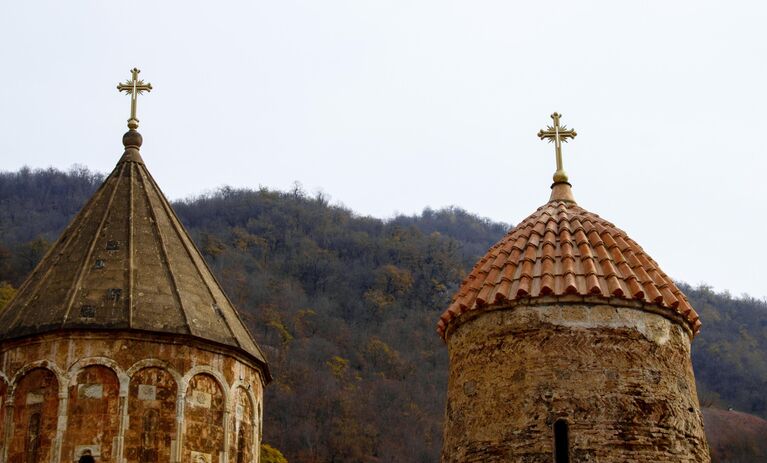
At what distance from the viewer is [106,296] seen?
12875mm

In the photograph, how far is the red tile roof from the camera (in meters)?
10.3

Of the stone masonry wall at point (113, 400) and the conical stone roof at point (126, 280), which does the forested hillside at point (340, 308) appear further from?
the stone masonry wall at point (113, 400)

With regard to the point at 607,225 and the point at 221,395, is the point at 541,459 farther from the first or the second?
the point at 221,395

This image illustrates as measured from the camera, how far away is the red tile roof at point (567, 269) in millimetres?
10266

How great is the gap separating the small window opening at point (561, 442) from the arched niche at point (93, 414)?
15.4 feet

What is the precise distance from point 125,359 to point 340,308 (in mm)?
42183

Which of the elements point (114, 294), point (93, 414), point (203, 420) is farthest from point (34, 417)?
point (203, 420)

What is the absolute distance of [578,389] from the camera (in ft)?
32.2

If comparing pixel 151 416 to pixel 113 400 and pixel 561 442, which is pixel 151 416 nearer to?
pixel 113 400

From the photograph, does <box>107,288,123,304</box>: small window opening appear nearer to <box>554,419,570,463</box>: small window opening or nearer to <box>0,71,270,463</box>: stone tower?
<box>0,71,270,463</box>: stone tower

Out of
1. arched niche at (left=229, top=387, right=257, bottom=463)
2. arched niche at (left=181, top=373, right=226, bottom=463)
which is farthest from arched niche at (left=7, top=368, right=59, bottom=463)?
arched niche at (left=229, top=387, right=257, bottom=463)

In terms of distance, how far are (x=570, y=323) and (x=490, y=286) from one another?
96 centimetres

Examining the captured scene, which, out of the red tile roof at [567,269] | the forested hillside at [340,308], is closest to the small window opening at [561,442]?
the red tile roof at [567,269]

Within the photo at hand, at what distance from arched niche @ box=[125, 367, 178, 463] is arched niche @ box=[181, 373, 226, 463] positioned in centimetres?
17
